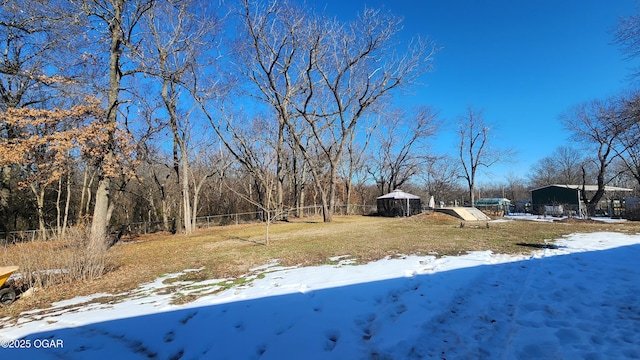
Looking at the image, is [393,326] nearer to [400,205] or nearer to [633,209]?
[400,205]

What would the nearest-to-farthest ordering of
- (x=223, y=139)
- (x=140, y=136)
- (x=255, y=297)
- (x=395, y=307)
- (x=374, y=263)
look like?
1. (x=395, y=307)
2. (x=255, y=297)
3. (x=374, y=263)
4. (x=140, y=136)
5. (x=223, y=139)

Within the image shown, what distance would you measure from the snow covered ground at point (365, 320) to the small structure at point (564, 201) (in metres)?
25.0

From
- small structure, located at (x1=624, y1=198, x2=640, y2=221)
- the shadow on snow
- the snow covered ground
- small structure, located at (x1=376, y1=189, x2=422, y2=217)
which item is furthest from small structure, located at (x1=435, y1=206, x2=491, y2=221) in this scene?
the shadow on snow

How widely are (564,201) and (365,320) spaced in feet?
122

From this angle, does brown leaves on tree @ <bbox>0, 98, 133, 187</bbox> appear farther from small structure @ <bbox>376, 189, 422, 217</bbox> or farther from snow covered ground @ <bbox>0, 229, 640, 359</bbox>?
small structure @ <bbox>376, 189, 422, 217</bbox>

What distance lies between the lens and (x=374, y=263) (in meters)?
6.70

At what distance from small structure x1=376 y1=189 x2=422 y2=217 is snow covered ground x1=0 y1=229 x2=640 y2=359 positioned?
74.6ft

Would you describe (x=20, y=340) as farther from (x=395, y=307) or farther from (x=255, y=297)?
(x=395, y=307)

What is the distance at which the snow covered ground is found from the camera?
2.94 m

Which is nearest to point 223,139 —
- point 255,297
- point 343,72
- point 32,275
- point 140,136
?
point 140,136

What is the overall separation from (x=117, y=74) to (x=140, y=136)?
8226 millimetres

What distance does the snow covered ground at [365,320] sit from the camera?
294cm

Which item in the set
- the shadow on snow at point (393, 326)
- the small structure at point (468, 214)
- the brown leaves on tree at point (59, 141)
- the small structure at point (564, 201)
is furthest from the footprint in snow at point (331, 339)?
the small structure at point (564, 201)

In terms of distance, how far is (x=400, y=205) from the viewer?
93.6 ft
